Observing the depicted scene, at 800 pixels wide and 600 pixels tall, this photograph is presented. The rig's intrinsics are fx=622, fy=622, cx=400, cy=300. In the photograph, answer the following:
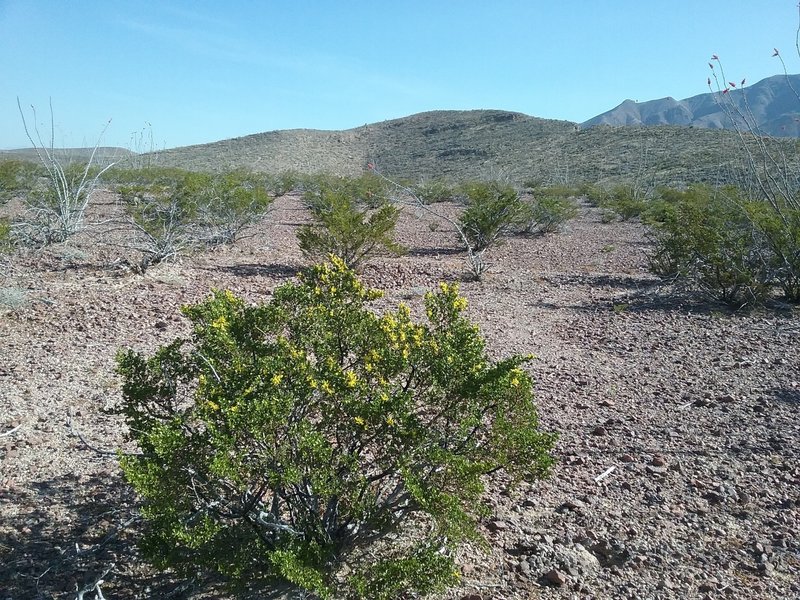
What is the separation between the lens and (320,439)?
226 cm

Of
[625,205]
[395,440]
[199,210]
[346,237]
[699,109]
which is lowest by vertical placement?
[395,440]

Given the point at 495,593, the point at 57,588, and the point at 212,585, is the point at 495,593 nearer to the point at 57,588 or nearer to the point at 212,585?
the point at 212,585

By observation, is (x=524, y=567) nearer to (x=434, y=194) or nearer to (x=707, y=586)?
(x=707, y=586)

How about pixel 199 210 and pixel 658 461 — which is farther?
pixel 199 210

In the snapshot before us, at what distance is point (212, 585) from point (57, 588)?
26.7 inches

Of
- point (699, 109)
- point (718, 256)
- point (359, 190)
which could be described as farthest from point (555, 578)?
point (699, 109)

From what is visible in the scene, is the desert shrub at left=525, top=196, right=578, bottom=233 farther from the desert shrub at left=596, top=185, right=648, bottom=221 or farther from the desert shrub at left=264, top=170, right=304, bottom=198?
the desert shrub at left=264, top=170, right=304, bottom=198

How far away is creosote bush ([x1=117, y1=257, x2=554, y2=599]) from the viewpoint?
2.24 m

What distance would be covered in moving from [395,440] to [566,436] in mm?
2403

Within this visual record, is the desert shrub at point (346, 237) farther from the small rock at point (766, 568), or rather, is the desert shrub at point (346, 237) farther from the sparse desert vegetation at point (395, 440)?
the small rock at point (766, 568)

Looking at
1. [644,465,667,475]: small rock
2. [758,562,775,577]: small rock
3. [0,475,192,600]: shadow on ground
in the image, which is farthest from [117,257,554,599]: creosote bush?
[644,465,667,475]: small rock

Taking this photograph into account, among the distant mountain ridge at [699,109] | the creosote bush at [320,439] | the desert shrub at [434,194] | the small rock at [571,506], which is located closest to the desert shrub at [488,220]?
the small rock at [571,506]

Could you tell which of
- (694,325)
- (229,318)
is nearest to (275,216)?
(694,325)

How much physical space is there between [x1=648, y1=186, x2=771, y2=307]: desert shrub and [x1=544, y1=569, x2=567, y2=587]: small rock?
6.15m
